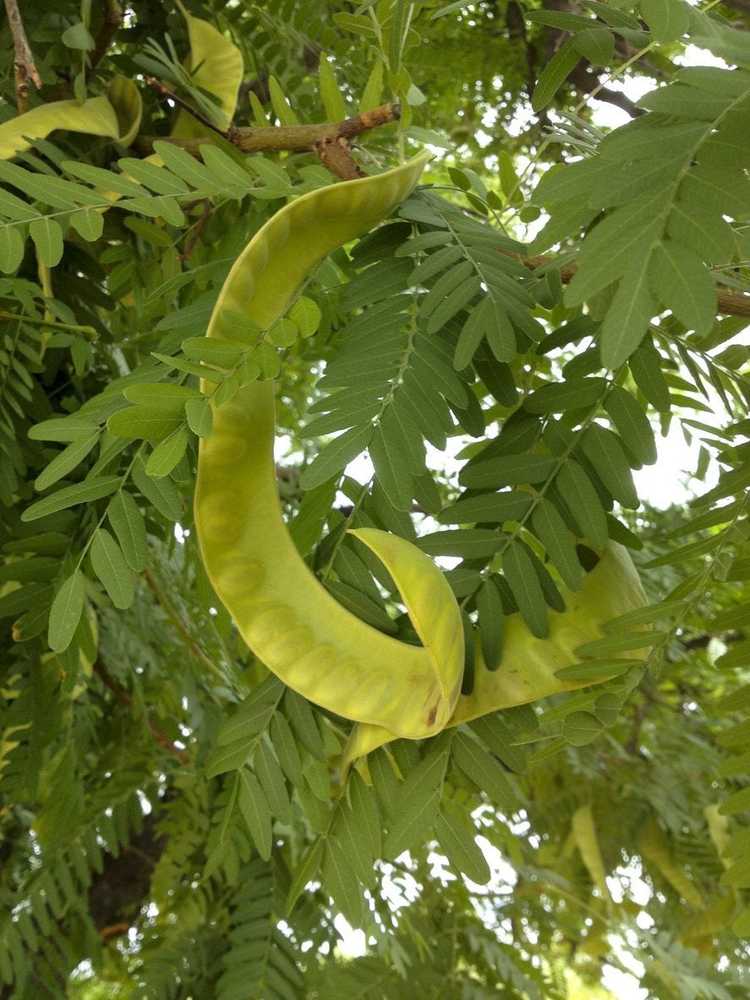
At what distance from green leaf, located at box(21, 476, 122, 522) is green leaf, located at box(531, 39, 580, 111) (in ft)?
1.17

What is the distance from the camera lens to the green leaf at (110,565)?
70cm

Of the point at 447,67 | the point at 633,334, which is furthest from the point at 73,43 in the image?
the point at 447,67

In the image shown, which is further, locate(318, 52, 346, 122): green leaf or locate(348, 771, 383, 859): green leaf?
locate(318, 52, 346, 122): green leaf

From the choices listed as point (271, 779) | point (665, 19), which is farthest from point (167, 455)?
point (665, 19)

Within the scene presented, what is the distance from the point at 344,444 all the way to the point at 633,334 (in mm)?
245

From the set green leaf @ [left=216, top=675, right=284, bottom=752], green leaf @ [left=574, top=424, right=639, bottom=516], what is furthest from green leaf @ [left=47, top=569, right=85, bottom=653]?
green leaf @ [left=574, top=424, right=639, bottom=516]

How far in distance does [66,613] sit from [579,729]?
0.31 meters

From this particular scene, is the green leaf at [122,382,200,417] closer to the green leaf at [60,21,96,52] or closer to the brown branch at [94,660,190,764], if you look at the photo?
the green leaf at [60,21,96,52]

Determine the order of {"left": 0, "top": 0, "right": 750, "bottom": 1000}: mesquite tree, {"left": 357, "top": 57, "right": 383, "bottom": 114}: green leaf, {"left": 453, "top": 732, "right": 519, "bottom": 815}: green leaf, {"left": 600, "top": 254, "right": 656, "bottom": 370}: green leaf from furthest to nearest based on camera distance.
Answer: {"left": 357, "top": 57, "right": 383, "bottom": 114}: green leaf, {"left": 453, "top": 732, "right": 519, "bottom": 815}: green leaf, {"left": 0, "top": 0, "right": 750, "bottom": 1000}: mesquite tree, {"left": 600, "top": 254, "right": 656, "bottom": 370}: green leaf

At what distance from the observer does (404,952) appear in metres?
1.38

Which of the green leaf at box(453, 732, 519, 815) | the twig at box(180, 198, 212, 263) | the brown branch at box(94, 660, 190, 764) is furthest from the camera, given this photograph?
the brown branch at box(94, 660, 190, 764)

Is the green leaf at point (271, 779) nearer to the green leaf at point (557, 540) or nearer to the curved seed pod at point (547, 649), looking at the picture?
the curved seed pod at point (547, 649)

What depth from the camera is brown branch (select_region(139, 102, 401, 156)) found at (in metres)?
0.71

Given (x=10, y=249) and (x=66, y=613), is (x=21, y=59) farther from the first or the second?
(x=66, y=613)
